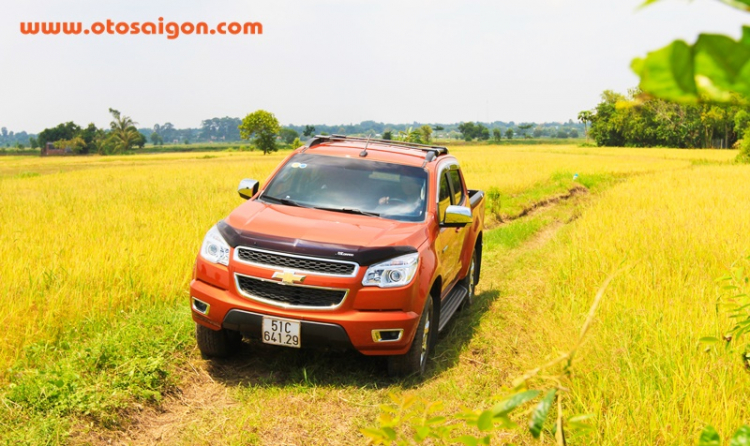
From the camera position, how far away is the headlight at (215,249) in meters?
5.30

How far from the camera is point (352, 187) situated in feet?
20.7

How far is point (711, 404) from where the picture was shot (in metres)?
3.62

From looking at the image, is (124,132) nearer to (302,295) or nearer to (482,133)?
(482,133)

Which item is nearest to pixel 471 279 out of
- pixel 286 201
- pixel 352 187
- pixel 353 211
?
pixel 352 187

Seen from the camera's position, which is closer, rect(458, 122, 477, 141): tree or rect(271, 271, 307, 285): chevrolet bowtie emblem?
rect(271, 271, 307, 285): chevrolet bowtie emblem

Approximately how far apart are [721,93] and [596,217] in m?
12.1

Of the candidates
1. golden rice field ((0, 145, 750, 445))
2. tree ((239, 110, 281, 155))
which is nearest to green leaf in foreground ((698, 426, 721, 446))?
golden rice field ((0, 145, 750, 445))

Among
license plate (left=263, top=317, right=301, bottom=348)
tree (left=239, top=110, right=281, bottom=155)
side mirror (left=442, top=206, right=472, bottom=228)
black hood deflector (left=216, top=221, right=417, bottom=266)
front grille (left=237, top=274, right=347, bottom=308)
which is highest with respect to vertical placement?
tree (left=239, top=110, right=281, bottom=155)

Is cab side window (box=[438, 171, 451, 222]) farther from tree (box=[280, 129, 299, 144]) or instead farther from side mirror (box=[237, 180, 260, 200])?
tree (box=[280, 129, 299, 144])

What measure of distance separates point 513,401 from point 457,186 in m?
6.89

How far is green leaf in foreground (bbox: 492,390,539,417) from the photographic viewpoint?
0.86 m

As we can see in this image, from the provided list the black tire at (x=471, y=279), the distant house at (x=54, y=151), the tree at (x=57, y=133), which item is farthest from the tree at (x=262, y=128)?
the black tire at (x=471, y=279)

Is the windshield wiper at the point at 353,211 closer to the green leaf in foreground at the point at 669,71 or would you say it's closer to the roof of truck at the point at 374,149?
the roof of truck at the point at 374,149

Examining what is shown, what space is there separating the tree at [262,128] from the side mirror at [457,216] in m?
79.1
